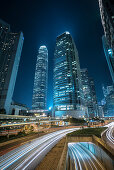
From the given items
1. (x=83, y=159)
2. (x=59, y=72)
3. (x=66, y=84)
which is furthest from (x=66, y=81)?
(x=83, y=159)

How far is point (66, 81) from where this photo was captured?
127562 millimetres

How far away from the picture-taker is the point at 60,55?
483 ft

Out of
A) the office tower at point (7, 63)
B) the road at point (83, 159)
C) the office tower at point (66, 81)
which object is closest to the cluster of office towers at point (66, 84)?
the office tower at point (66, 81)

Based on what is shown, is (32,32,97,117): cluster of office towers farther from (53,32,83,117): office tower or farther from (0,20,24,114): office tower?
(0,20,24,114): office tower

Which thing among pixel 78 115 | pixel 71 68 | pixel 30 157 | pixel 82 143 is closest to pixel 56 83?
pixel 71 68

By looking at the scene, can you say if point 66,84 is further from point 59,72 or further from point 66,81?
point 59,72

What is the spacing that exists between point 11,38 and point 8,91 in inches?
3214

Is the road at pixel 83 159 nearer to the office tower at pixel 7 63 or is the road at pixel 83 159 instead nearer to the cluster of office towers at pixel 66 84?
the office tower at pixel 7 63

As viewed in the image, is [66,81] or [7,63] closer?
[7,63]

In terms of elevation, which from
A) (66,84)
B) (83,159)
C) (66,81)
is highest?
(66,81)

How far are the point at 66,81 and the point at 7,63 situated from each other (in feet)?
277

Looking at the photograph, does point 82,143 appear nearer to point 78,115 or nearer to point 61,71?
point 78,115

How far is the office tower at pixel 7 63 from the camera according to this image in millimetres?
85806

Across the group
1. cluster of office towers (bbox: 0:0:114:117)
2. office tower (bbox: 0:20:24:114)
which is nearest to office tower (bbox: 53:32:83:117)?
Answer: cluster of office towers (bbox: 0:0:114:117)
